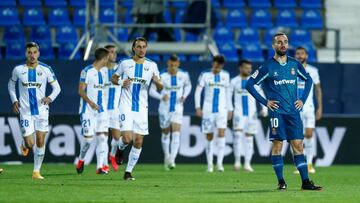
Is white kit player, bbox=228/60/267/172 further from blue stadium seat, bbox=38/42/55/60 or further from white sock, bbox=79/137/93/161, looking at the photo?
blue stadium seat, bbox=38/42/55/60

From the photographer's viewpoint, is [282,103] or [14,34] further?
[14,34]

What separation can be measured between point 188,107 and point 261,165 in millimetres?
2385

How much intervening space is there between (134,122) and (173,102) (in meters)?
6.29

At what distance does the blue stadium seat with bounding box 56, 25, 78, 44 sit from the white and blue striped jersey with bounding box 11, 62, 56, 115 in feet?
39.1

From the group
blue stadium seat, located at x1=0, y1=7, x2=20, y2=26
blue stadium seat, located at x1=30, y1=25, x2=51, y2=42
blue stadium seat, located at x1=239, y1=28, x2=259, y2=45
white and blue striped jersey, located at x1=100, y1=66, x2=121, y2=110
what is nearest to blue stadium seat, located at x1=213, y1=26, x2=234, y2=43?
blue stadium seat, located at x1=239, y1=28, x2=259, y2=45

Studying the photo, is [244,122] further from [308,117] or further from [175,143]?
[308,117]

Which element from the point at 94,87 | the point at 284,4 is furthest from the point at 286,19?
the point at 94,87

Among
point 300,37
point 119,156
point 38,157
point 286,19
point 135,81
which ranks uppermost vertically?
point 286,19

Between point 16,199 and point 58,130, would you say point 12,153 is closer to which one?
point 58,130

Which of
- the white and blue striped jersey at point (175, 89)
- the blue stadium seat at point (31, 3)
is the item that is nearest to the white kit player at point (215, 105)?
the white and blue striped jersey at point (175, 89)

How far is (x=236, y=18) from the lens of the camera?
3116 centimetres

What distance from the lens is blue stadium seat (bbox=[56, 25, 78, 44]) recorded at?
30.2 meters

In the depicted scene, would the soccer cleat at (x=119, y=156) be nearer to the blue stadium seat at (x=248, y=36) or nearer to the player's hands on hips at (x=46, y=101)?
the player's hands on hips at (x=46, y=101)

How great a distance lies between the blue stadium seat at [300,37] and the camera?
30500mm
